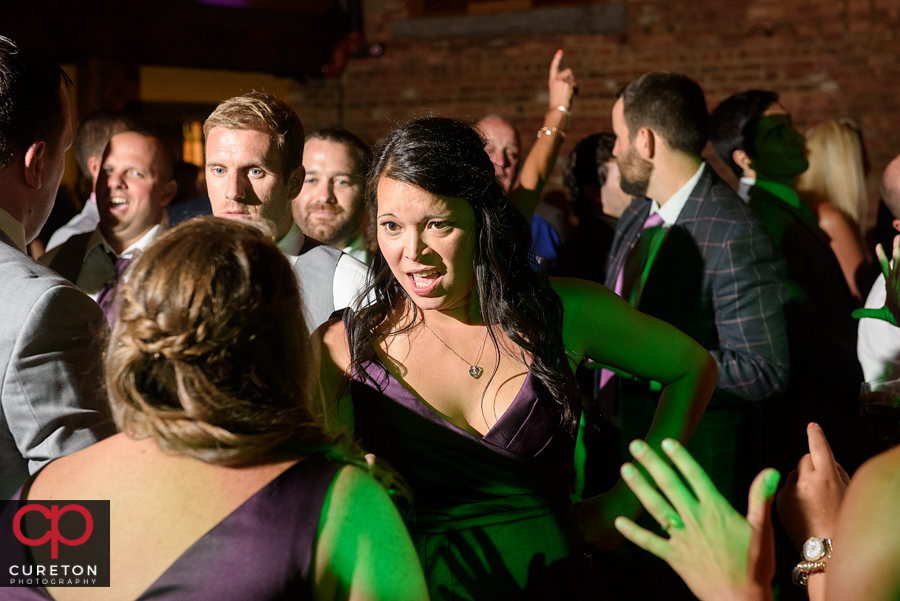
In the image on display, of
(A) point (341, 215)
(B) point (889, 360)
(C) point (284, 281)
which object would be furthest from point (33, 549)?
(B) point (889, 360)

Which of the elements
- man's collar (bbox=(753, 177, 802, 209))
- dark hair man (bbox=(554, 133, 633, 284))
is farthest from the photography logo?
man's collar (bbox=(753, 177, 802, 209))

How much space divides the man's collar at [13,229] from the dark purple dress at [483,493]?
72 cm

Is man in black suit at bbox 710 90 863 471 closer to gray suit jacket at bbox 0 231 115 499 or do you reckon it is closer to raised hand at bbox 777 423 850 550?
raised hand at bbox 777 423 850 550

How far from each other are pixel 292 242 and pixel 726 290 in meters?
1.26

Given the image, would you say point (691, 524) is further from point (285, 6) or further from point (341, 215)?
point (285, 6)

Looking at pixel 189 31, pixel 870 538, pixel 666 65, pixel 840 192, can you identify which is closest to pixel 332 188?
pixel 870 538

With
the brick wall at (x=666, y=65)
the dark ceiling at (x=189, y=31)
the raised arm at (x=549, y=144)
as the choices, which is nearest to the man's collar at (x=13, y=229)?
the raised arm at (x=549, y=144)

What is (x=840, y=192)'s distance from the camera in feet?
11.8

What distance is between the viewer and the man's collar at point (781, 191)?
322cm

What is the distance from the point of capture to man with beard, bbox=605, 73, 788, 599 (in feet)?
7.15

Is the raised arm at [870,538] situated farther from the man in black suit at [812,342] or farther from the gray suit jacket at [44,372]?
the man in black suit at [812,342]

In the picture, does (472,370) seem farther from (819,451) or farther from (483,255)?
(819,451)

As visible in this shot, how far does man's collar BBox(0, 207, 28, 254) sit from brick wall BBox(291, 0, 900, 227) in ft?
10.4

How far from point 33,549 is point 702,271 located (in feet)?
6.18
